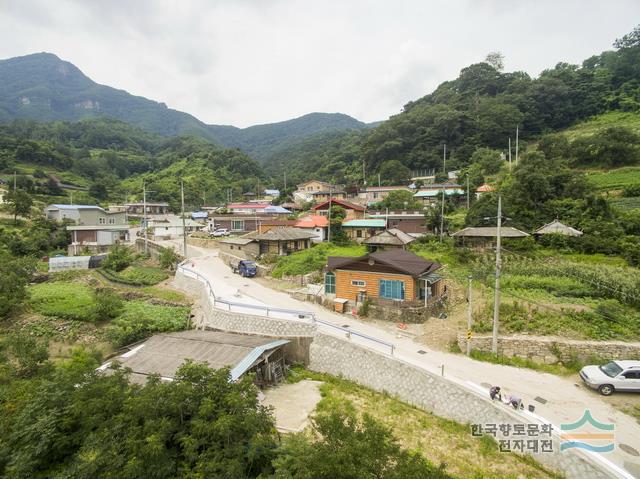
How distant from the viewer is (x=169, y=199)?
221ft

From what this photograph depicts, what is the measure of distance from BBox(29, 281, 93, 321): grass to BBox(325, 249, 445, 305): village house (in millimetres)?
16432

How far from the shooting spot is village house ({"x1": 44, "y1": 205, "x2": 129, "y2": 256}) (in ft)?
121

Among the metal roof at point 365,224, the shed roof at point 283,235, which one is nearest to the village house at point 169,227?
the shed roof at point 283,235

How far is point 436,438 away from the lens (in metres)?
10.1


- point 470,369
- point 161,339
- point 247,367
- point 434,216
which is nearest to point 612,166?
point 434,216

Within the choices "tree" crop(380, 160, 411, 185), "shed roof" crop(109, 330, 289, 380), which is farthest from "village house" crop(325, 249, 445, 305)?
"tree" crop(380, 160, 411, 185)

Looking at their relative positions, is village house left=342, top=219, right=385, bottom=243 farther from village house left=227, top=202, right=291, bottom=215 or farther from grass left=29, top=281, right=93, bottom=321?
grass left=29, top=281, right=93, bottom=321

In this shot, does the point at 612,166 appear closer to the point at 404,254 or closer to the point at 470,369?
the point at 404,254

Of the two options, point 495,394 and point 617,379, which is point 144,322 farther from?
point 617,379

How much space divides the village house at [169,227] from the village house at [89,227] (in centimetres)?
371

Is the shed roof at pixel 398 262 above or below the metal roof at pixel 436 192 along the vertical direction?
below

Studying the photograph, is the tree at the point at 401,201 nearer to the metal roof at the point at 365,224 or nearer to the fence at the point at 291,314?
the metal roof at the point at 365,224

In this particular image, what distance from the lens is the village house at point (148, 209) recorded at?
192 feet

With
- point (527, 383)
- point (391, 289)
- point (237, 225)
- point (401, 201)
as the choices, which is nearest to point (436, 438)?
point (527, 383)
